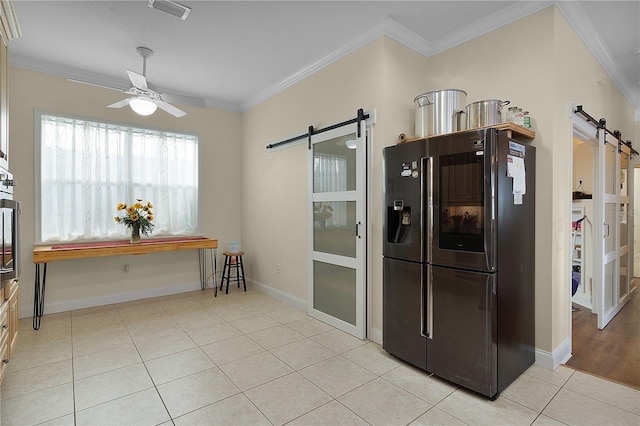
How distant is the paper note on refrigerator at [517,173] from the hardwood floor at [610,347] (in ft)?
5.03

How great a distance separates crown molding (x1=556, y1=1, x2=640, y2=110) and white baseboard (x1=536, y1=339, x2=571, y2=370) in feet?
8.83

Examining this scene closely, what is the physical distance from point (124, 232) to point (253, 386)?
3160 millimetres

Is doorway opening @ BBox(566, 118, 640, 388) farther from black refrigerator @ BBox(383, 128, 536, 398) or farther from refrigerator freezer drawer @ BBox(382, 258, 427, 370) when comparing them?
refrigerator freezer drawer @ BBox(382, 258, 427, 370)

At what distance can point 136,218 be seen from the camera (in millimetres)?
4246

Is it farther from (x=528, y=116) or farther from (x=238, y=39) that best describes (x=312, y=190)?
(x=528, y=116)

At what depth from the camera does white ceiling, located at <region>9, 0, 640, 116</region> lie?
2.74m

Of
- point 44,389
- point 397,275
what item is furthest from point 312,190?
point 44,389

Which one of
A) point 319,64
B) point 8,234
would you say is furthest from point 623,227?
point 8,234

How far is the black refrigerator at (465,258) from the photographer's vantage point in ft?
7.16

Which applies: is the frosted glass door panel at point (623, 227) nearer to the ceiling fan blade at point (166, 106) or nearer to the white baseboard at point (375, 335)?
the white baseboard at point (375, 335)

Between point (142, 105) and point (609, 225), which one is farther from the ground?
A: point (142, 105)

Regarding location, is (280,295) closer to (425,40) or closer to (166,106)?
(166,106)

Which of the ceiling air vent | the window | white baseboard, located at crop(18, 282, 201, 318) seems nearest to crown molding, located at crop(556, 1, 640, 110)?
the ceiling air vent

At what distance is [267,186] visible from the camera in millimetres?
4805
